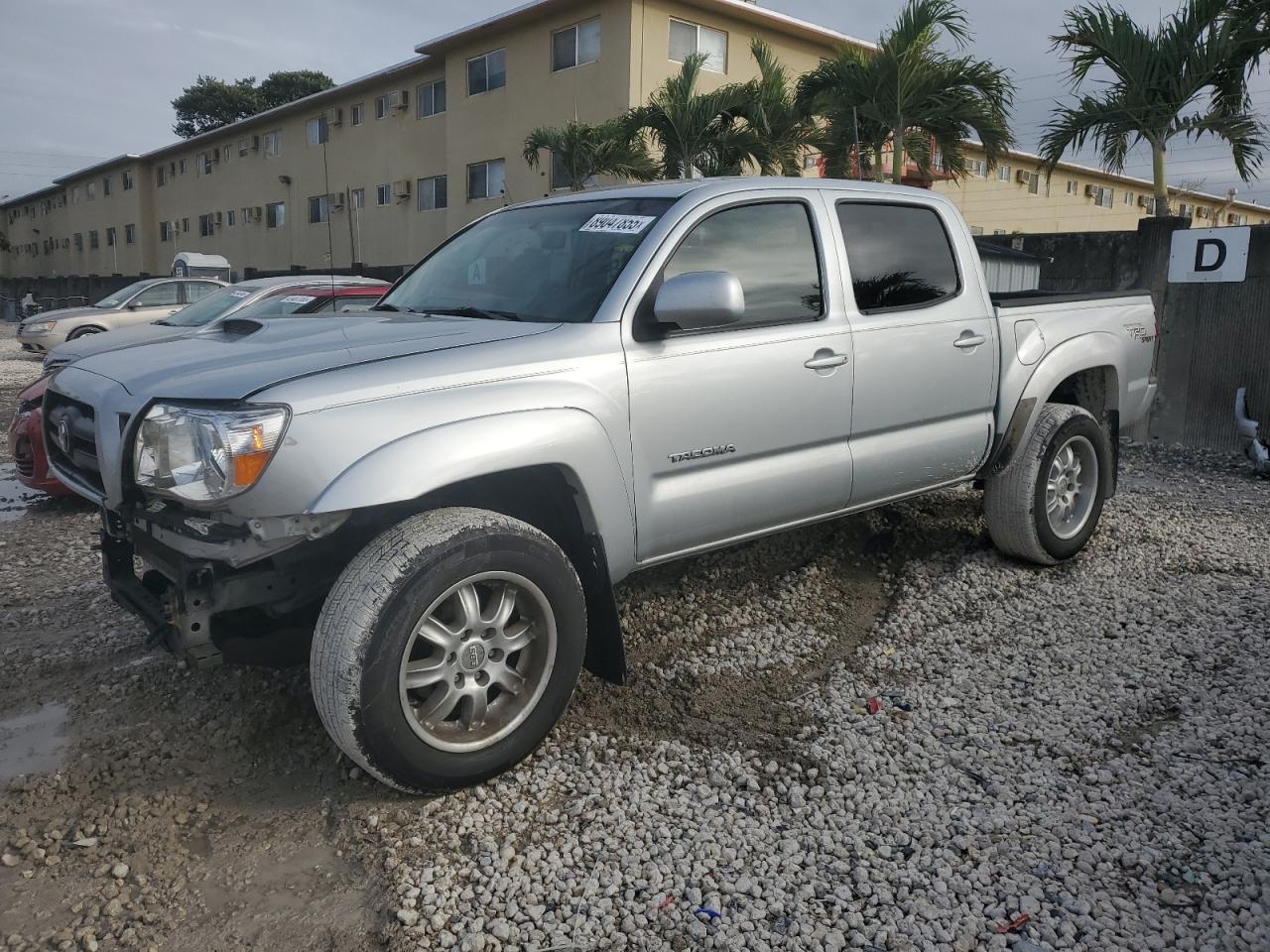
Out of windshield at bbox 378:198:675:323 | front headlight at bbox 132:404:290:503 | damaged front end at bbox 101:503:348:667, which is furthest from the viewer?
windshield at bbox 378:198:675:323

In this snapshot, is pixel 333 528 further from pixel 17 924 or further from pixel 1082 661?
pixel 1082 661

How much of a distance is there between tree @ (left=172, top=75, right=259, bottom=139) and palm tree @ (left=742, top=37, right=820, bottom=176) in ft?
176

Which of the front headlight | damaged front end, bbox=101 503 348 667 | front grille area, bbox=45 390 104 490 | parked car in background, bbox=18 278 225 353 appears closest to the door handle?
damaged front end, bbox=101 503 348 667

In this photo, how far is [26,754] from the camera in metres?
3.20

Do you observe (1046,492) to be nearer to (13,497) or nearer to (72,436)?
(72,436)

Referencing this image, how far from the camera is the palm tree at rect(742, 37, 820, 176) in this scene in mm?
15633

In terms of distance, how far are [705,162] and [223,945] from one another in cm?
1571

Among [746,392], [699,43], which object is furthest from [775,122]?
[746,392]

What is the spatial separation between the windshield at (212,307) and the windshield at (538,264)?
20.0 feet

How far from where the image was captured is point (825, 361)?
3803mm

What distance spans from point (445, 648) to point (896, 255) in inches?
106

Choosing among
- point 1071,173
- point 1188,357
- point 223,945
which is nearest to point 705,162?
point 1188,357

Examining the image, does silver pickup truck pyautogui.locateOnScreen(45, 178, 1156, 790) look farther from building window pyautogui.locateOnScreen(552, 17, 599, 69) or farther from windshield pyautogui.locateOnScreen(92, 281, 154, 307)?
building window pyautogui.locateOnScreen(552, 17, 599, 69)

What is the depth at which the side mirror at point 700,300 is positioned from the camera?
10.3ft
